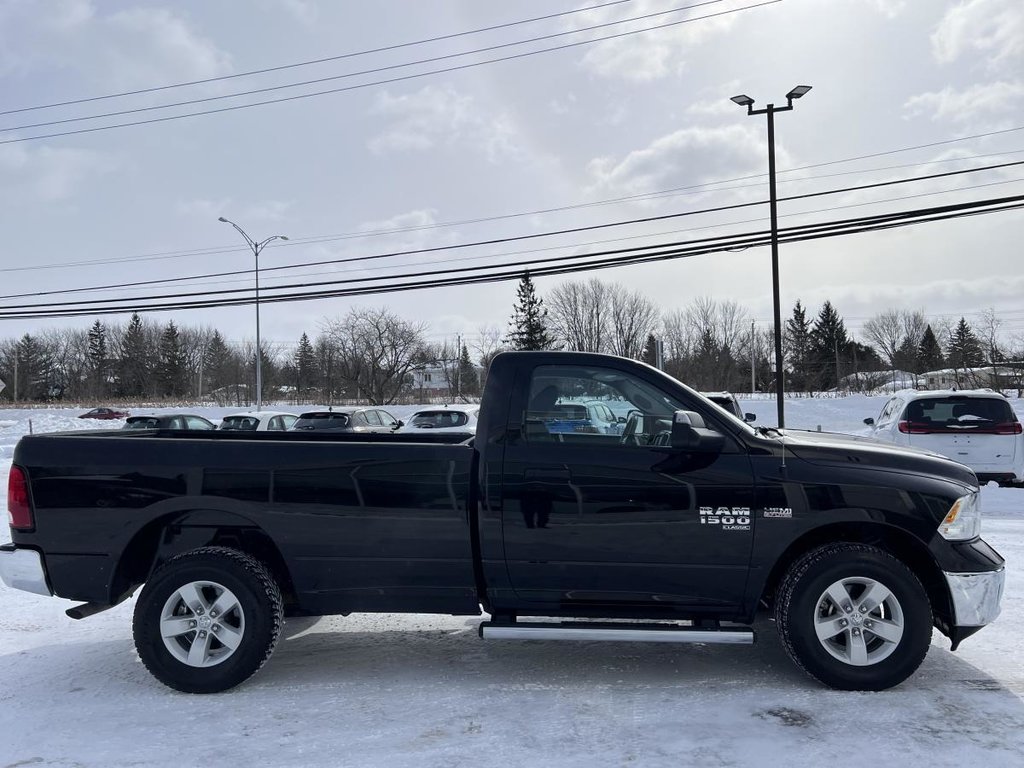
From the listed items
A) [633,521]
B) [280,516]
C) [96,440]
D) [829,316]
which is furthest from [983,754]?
[829,316]

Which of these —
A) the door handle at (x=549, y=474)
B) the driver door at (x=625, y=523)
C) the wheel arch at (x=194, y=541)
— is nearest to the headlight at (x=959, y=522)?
the driver door at (x=625, y=523)

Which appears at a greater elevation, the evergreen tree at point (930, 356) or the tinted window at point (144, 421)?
the evergreen tree at point (930, 356)

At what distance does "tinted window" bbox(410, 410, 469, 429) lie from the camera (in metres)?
18.8

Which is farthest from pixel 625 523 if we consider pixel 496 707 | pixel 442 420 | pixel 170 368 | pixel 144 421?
pixel 170 368

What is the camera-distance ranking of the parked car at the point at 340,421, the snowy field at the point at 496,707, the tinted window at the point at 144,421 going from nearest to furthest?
the snowy field at the point at 496,707 → the tinted window at the point at 144,421 → the parked car at the point at 340,421

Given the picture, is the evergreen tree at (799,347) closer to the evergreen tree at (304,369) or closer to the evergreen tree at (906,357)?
the evergreen tree at (906,357)

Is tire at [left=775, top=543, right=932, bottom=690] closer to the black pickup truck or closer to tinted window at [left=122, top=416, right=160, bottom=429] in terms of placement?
the black pickup truck

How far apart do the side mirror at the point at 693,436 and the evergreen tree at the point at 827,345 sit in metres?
78.5

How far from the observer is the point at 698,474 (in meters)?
4.29

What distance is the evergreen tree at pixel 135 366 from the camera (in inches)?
3526

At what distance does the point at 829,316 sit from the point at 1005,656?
81524mm

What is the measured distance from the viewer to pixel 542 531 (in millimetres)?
4316

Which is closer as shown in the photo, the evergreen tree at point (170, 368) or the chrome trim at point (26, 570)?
the chrome trim at point (26, 570)

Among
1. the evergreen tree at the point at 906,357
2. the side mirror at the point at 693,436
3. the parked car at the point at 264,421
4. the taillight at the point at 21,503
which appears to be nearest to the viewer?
the side mirror at the point at 693,436
